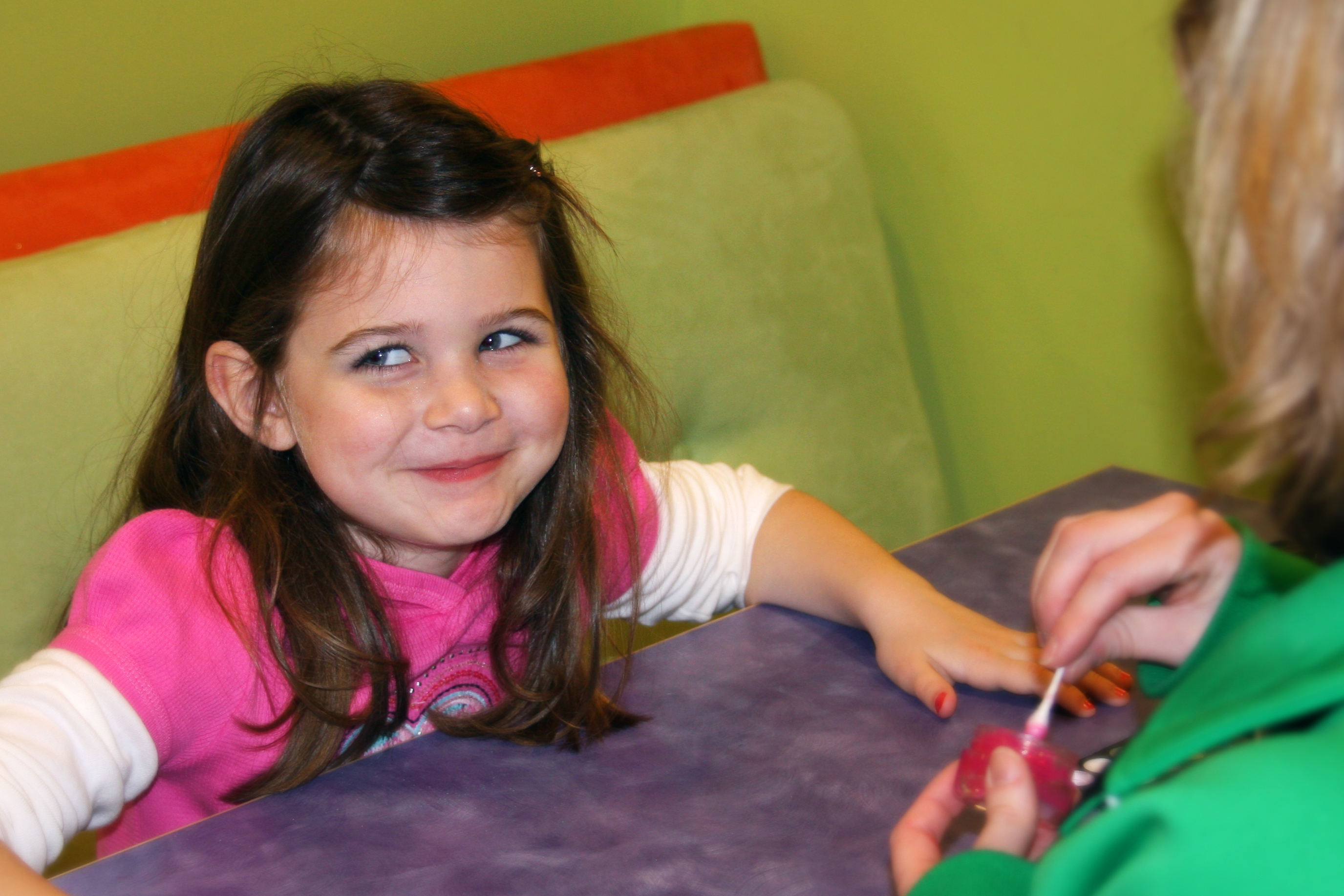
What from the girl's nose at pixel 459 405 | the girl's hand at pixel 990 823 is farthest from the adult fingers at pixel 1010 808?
the girl's nose at pixel 459 405

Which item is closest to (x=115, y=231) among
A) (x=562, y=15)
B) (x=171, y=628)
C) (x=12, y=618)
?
(x=12, y=618)

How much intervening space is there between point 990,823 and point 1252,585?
0.73 ft

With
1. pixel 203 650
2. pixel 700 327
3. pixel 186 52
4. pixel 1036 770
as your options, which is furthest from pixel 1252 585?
pixel 186 52

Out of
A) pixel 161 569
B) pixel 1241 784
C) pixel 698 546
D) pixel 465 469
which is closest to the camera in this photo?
pixel 1241 784

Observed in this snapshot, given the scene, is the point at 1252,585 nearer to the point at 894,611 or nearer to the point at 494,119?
the point at 894,611

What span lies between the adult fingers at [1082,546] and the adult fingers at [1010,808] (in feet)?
0.52

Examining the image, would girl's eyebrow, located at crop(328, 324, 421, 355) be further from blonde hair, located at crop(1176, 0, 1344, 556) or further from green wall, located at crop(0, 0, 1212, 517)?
green wall, located at crop(0, 0, 1212, 517)

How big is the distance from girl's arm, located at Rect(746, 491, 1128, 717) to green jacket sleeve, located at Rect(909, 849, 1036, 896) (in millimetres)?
228

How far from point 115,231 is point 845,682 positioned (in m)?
0.89

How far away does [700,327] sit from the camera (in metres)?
1.44

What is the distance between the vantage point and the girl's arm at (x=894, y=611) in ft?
2.59

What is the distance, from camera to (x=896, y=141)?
169 centimetres

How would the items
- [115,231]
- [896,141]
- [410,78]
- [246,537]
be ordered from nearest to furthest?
1. [246,537]
2. [115,231]
3. [410,78]
4. [896,141]

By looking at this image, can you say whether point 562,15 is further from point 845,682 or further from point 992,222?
point 845,682
